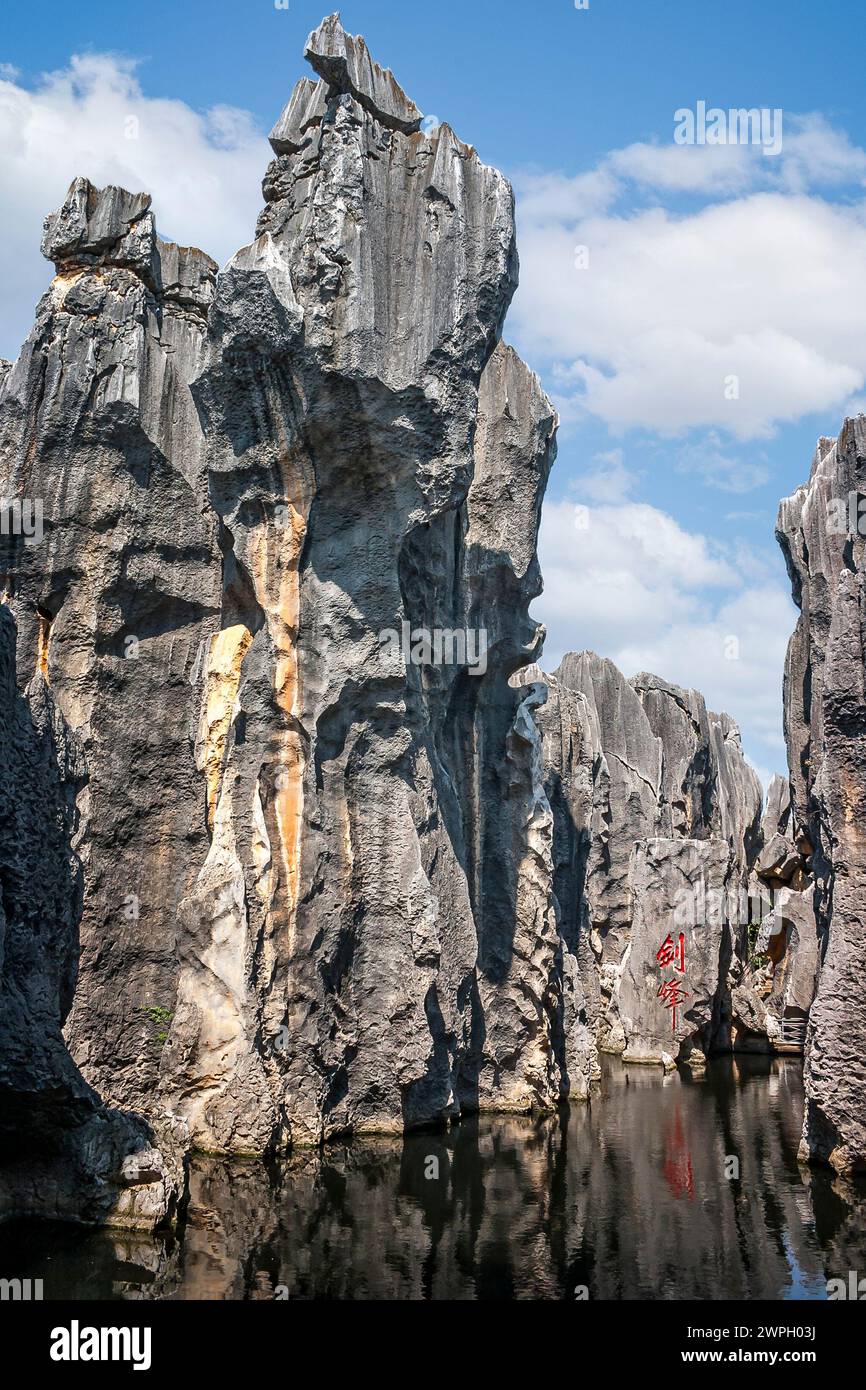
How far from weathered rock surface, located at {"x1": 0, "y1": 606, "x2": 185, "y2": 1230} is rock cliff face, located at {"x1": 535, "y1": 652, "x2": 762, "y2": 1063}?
1694cm

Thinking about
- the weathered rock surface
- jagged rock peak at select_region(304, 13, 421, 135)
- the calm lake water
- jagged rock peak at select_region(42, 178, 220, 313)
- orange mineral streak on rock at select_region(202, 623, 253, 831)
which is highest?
jagged rock peak at select_region(304, 13, 421, 135)

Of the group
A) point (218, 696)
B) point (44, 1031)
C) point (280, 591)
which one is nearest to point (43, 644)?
point (218, 696)

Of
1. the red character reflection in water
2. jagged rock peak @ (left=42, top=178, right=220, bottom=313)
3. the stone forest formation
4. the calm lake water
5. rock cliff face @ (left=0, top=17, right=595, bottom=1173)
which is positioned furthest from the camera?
jagged rock peak @ (left=42, top=178, right=220, bottom=313)

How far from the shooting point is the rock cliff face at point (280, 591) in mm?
15297

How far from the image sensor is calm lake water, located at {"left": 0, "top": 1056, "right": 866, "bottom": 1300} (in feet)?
29.9

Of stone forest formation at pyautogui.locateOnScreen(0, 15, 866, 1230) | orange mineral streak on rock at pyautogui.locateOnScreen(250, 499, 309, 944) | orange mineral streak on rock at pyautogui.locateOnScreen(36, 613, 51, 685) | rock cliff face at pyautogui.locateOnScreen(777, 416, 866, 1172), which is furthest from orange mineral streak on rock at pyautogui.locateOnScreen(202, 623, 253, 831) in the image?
rock cliff face at pyautogui.locateOnScreen(777, 416, 866, 1172)

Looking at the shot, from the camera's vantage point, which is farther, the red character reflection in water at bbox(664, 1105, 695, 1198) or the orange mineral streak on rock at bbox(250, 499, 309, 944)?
the orange mineral streak on rock at bbox(250, 499, 309, 944)

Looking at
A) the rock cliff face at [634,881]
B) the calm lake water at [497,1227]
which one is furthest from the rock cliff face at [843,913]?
the rock cliff face at [634,881]

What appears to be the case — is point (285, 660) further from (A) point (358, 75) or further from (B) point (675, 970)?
(B) point (675, 970)

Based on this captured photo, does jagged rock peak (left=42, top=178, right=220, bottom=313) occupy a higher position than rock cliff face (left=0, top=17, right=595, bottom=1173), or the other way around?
jagged rock peak (left=42, top=178, right=220, bottom=313)

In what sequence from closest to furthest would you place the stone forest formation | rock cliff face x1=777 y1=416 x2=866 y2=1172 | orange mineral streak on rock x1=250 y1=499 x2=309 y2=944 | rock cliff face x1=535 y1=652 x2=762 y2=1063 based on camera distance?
rock cliff face x1=777 y1=416 x2=866 y2=1172 < the stone forest formation < orange mineral streak on rock x1=250 y1=499 x2=309 y2=944 < rock cliff face x1=535 y1=652 x2=762 y2=1063

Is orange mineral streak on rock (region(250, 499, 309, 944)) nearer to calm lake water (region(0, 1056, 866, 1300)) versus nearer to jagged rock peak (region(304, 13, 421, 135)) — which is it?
calm lake water (region(0, 1056, 866, 1300))
